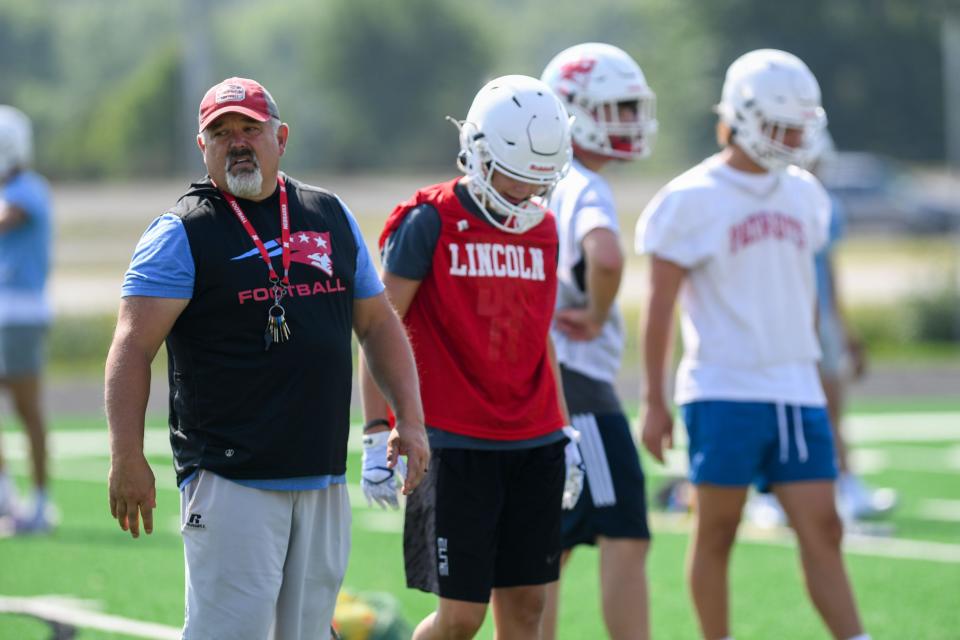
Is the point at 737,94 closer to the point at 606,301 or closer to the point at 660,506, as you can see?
the point at 606,301

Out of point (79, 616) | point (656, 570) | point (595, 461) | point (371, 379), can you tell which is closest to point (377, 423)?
point (371, 379)

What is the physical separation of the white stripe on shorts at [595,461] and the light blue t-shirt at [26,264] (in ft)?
16.8

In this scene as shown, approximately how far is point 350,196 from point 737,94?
29.3 meters

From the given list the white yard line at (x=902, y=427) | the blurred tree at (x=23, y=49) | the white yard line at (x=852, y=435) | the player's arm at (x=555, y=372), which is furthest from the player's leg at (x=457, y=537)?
the blurred tree at (x=23, y=49)

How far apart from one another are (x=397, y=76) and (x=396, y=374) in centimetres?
5403

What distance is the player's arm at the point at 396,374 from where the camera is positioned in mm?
4598

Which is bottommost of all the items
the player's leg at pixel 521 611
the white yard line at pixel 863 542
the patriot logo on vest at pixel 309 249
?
the white yard line at pixel 863 542

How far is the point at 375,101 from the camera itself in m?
55.9

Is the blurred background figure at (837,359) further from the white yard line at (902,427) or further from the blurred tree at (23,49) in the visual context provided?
the blurred tree at (23,49)

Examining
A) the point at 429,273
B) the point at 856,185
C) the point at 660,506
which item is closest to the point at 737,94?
the point at 429,273

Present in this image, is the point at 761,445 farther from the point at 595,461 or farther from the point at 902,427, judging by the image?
the point at 902,427

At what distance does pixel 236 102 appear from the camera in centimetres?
435

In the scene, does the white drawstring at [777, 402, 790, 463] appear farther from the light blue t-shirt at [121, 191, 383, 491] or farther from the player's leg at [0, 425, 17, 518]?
the player's leg at [0, 425, 17, 518]

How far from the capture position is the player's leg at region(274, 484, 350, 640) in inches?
173
